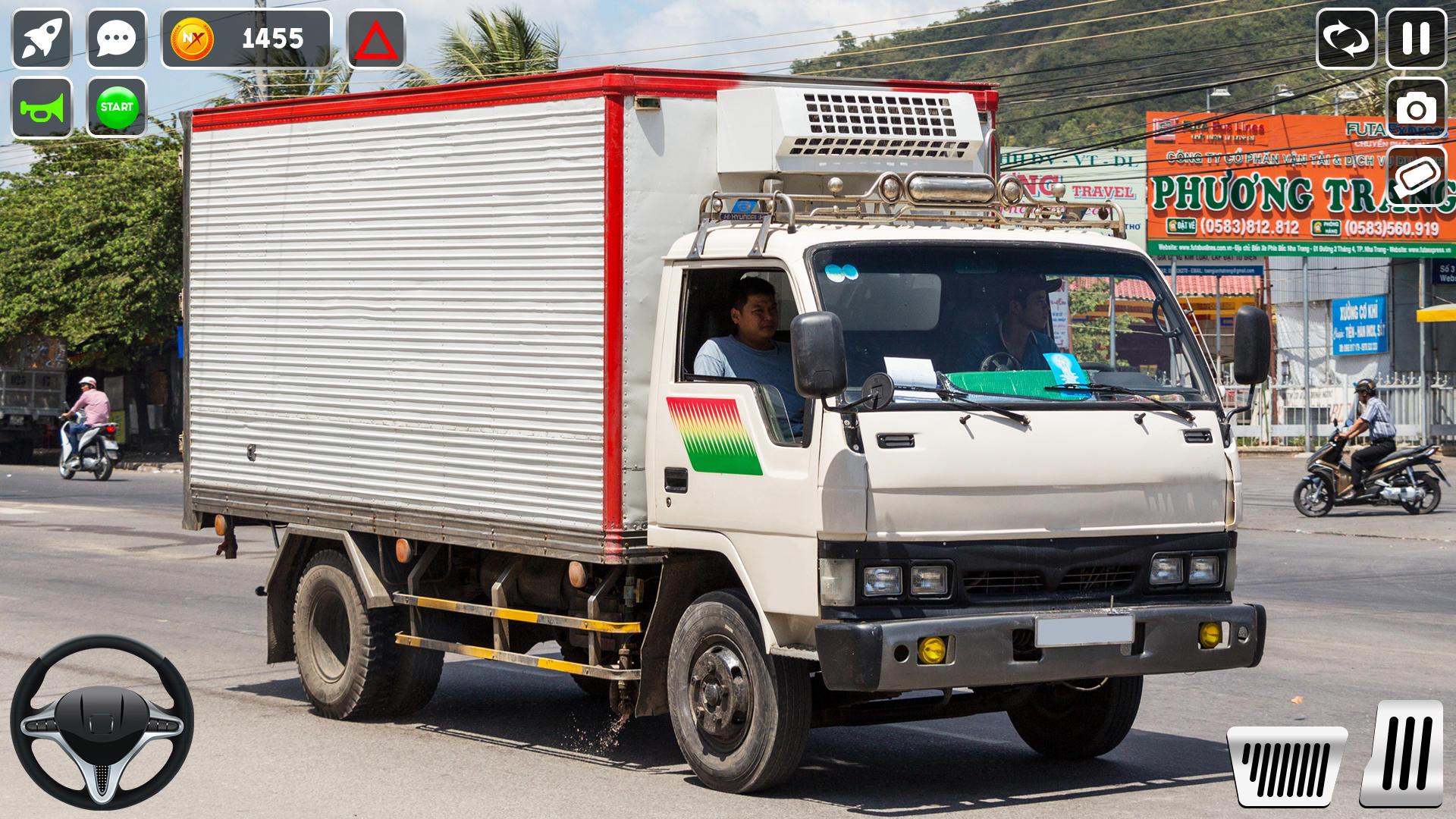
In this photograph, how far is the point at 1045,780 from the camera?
7.44 metres

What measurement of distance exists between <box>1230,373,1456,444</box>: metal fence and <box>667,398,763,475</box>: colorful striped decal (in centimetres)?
2603

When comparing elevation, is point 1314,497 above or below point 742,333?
below

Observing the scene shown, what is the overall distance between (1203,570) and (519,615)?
120 inches

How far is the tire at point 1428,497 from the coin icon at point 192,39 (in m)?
16.6

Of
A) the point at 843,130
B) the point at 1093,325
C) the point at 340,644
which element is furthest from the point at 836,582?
the point at 340,644

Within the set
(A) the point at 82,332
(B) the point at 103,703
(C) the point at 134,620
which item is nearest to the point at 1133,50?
(A) the point at 82,332

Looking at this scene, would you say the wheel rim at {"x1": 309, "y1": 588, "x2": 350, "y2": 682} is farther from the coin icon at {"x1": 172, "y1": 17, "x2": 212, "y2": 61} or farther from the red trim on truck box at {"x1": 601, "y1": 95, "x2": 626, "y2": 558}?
the coin icon at {"x1": 172, "y1": 17, "x2": 212, "y2": 61}

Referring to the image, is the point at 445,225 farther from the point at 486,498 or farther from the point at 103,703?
the point at 103,703

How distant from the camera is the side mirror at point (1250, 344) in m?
7.46

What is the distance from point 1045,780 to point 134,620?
26.9ft

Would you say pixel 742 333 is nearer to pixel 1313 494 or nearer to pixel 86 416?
pixel 1313 494

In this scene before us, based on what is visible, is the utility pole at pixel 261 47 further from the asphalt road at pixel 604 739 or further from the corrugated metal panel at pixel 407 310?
the corrugated metal panel at pixel 407 310

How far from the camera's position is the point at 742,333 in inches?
288

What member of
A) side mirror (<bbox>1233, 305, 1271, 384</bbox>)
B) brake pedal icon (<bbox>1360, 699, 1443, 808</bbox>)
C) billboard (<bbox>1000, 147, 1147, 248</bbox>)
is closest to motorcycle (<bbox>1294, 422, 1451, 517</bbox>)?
brake pedal icon (<bbox>1360, 699, 1443, 808</bbox>)
